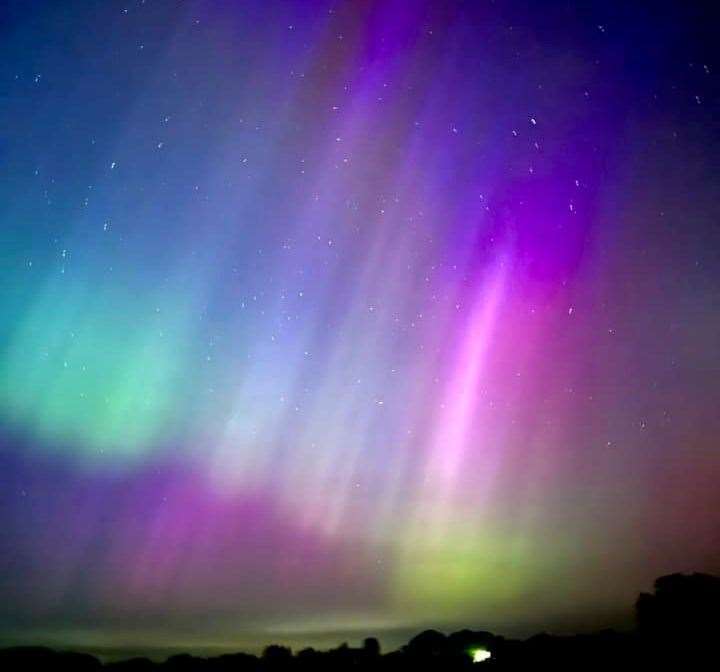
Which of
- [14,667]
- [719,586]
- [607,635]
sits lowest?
[14,667]

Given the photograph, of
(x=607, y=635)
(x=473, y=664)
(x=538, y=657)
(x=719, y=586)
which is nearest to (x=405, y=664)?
→ (x=473, y=664)

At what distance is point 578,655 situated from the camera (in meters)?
31.0

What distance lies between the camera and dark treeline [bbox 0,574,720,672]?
88.9 ft

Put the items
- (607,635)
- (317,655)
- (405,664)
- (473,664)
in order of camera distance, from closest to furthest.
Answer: (473,664) < (405,664) < (607,635) < (317,655)

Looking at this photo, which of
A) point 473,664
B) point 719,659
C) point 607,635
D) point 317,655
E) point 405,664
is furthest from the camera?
point 317,655

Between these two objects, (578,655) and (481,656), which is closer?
(578,655)

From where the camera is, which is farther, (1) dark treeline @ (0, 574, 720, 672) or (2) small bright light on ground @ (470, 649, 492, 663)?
(2) small bright light on ground @ (470, 649, 492, 663)

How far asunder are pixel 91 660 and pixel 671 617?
137 feet

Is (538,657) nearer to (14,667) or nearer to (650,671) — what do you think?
(650,671)

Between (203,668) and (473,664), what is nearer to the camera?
(473,664)

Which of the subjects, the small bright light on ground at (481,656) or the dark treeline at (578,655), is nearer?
the dark treeline at (578,655)

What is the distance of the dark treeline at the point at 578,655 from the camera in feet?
88.9

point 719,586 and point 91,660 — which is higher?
point 719,586

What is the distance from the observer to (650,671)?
25000mm
